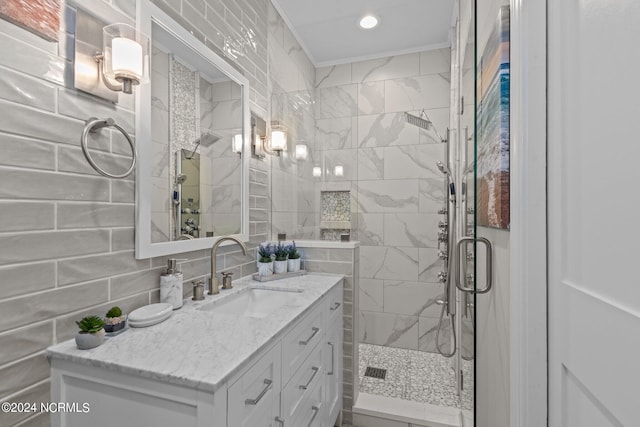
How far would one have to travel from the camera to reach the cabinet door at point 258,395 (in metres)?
0.80

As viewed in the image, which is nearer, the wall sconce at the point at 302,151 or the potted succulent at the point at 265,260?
the potted succulent at the point at 265,260

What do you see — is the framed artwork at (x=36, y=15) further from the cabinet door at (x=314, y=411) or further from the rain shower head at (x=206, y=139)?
the cabinet door at (x=314, y=411)

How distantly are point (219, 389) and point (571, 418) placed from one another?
→ 80 centimetres

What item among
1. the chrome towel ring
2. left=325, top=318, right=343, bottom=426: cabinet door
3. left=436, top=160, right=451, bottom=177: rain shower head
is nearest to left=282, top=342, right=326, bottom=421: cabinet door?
left=325, top=318, right=343, bottom=426: cabinet door

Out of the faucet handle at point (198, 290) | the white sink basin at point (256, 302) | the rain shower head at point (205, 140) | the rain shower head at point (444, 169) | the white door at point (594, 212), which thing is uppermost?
the rain shower head at point (205, 140)

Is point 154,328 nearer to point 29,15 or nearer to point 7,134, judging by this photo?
point 7,134

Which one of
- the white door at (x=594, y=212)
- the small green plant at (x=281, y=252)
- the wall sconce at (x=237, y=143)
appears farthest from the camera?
the small green plant at (x=281, y=252)

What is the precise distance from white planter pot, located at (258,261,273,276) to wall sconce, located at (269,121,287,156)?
2.92ft

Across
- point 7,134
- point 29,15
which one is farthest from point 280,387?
point 29,15

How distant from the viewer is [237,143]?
1.83 metres

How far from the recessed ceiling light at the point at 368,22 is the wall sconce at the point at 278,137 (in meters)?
1.16

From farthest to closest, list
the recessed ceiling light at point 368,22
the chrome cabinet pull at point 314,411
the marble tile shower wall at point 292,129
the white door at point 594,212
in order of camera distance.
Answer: the recessed ceiling light at point 368,22 → the marble tile shower wall at point 292,129 → the chrome cabinet pull at point 314,411 → the white door at point 594,212

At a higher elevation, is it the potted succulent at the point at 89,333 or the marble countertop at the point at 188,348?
the potted succulent at the point at 89,333

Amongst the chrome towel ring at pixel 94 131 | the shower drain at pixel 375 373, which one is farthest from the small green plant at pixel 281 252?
the shower drain at pixel 375 373
